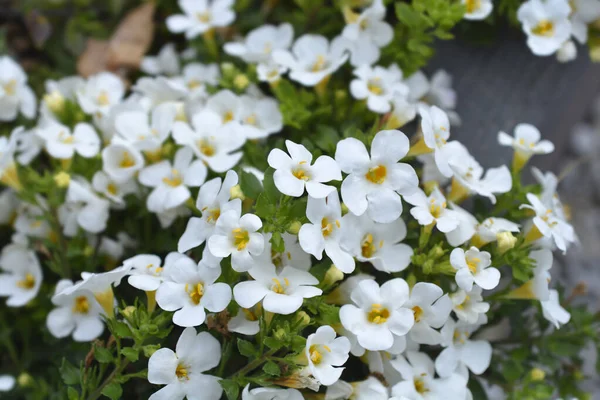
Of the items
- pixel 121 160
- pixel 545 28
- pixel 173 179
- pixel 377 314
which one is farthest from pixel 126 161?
pixel 545 28

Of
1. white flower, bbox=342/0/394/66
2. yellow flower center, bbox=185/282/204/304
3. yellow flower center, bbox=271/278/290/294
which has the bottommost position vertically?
yellow flower center, bbox=185/282/204/304

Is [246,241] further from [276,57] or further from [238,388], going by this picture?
[276,57]

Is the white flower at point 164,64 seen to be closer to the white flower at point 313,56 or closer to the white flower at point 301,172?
the white flower at point 313,56

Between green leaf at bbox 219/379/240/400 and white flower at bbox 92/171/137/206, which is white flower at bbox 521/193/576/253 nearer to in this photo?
green leaf at bbox 219/379/240/400

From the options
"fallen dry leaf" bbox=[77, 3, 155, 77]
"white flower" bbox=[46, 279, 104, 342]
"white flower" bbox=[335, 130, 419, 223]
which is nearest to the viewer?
"white flower" bbox=[335, 130, 419, 223]

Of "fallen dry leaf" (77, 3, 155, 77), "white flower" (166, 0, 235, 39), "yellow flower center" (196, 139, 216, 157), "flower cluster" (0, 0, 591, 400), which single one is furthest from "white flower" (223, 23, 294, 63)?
"fallen dry leaf" (77, 3, 155, 77)

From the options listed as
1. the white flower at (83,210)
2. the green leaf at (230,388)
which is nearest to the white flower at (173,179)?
the white flower at (83,210)

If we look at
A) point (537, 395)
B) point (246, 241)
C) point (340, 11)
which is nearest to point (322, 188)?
point (246, 241)

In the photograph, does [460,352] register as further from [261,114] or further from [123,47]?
[123,47]
